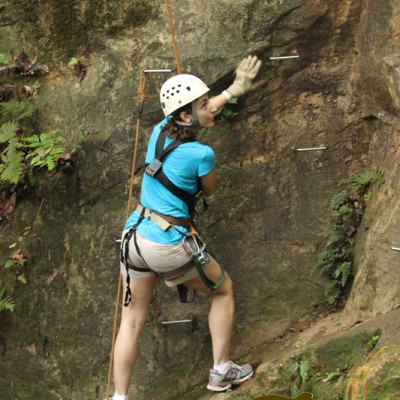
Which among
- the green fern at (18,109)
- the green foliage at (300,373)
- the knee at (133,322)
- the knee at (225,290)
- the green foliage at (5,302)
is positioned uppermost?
the green fern at (18,109)

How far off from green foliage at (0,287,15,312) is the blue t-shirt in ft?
7.62

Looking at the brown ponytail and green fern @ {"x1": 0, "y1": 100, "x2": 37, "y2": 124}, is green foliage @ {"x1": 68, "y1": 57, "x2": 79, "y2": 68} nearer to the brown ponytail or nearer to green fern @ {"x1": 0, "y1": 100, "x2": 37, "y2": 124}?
green fern @ {"x1": 0, "y1": 100, "x2": 37, "y2": 124}

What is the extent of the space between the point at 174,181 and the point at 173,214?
31 cm

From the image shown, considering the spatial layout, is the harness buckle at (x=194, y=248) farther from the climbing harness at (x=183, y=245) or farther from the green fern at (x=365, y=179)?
the green fern at (x=365, y=179)

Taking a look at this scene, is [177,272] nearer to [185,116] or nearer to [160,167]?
[160,167]

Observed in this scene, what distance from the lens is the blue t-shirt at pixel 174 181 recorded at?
7.42 m

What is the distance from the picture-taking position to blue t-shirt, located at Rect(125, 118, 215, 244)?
7422mm

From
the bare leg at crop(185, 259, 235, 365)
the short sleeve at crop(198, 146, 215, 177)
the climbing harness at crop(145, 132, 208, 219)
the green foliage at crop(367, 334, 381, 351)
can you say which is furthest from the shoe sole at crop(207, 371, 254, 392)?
the short sleeve at crop(198, 146, 215, 177)

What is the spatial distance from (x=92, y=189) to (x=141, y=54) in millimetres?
1553

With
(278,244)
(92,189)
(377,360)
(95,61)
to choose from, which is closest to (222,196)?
(278,244)

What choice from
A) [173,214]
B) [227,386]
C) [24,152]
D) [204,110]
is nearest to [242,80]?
[204,110]

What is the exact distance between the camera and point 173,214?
24.9 ft

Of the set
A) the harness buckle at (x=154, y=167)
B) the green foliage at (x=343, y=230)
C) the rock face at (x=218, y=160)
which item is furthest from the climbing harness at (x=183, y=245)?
the green foliage at (x=343, y=230)

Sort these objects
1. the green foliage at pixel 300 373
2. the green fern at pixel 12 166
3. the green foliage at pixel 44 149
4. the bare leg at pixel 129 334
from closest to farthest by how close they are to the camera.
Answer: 1. the green foliage at pixel 300 373
2. the bare leg at pixel 129 334
3. the green foliage at pixel 44 149
4. the green fern at pixel 12 166
